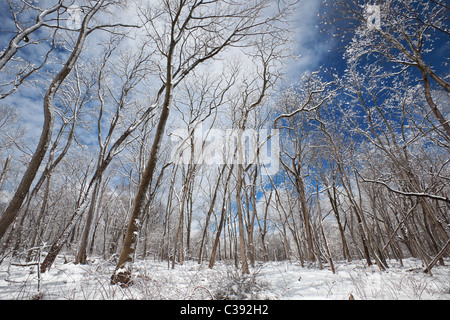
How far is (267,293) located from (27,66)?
34.4 feet

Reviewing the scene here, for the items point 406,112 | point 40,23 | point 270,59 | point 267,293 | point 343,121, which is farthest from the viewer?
point 343,121

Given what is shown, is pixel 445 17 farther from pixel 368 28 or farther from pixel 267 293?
pixel 267 293

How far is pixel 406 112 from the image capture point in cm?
799
